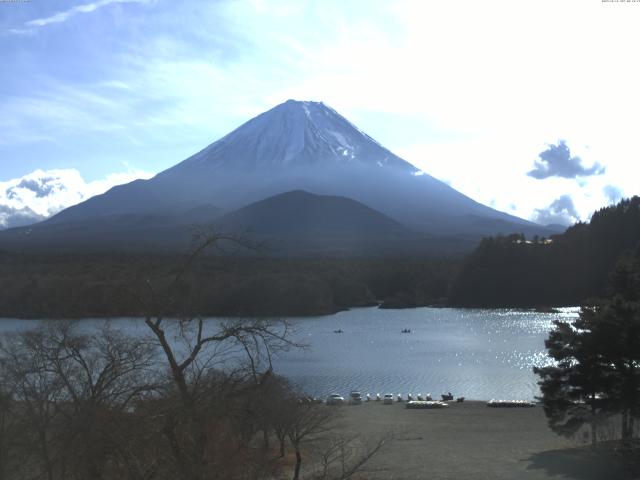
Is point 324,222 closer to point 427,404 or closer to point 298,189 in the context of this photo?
point 298,189

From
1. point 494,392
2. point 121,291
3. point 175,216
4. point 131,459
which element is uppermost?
point 175,216

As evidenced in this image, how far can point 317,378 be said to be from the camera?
2244 cm

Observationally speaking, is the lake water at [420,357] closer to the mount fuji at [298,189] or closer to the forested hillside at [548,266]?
the forested hillside at [548,266]

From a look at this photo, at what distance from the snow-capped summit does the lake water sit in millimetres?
72238

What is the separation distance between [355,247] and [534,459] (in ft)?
246

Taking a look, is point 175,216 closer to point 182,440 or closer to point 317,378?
point 317,378

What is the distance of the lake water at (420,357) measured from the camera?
21.5 m

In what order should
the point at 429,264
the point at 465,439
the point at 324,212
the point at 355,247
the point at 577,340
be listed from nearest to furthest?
the point at 577,340 → the point at 465,439 → the point at 429,264 → the point at 355,247 → the point at 324,212

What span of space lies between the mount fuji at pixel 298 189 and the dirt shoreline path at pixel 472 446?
7157 cm

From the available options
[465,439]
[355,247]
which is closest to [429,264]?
[355,247]

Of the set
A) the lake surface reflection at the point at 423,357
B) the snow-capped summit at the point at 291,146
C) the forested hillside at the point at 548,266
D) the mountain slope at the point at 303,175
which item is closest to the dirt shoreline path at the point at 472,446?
the lake surface reflection at the point at 423,357

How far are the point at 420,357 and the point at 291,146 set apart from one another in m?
90.8

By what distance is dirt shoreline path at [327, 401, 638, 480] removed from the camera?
973 cm

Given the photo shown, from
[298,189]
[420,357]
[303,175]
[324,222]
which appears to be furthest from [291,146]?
[420,357]
